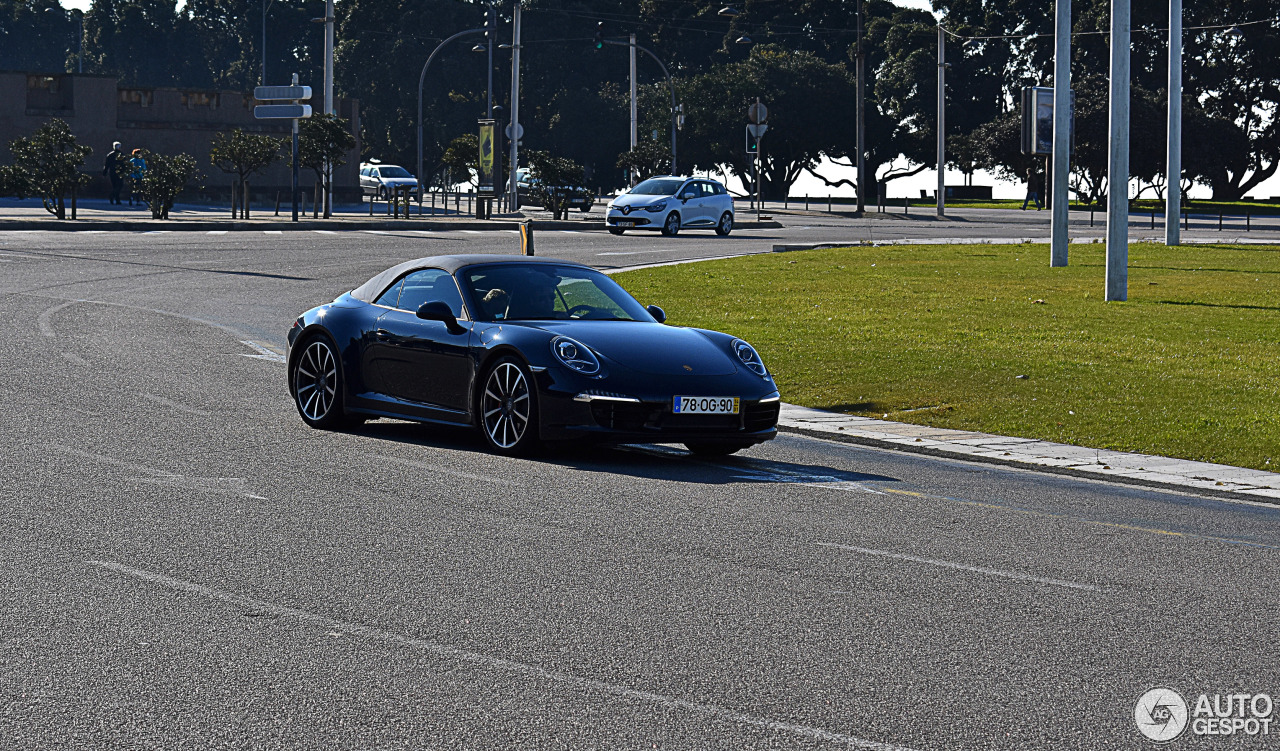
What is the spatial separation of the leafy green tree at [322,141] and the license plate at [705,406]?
1548 inches

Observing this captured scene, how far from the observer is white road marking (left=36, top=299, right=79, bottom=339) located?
17938 millimetres

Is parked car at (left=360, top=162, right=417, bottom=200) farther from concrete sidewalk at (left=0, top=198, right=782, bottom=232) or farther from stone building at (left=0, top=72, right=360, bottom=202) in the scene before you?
concrete sidewalk at (left=0, top=198, right=782, bottom=232)

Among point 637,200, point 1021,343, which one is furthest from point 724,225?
point 1021,343

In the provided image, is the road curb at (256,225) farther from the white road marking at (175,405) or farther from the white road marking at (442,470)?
the white road marking at (442,470)

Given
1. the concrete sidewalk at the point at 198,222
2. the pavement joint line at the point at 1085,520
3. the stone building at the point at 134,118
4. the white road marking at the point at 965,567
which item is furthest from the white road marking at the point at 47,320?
the stone building at the point at 134,118

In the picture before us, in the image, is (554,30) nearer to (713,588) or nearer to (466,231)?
(466,231)

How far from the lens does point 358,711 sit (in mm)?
5215

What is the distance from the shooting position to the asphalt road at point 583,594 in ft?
17.0

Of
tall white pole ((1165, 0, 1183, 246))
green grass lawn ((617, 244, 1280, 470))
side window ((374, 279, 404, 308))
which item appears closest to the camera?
side window ((374, 279, 404, 308))

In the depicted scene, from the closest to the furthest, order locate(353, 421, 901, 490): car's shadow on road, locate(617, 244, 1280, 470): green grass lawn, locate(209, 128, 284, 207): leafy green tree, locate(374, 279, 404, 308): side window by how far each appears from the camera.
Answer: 1. locate(353, 421, 901, 490): car's shadow on road
2. locate(374, 279, 404, 308): side window
3. locate(617, 244, 1280, 470): green grass lawn
4. locate(209, 128, 284, 207): leafy green tree

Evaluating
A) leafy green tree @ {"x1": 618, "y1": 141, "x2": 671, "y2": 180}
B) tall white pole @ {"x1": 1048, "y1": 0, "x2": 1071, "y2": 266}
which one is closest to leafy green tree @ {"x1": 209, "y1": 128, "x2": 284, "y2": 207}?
leafy green tree @ {"x1": 618, "y1": 141, "x2": 671, "y2": 180}

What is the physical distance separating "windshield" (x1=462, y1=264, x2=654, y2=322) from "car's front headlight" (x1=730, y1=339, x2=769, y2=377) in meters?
0.87

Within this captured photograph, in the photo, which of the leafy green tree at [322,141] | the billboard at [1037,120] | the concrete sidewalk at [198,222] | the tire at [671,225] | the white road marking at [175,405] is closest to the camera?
the white road marking at [175,405]

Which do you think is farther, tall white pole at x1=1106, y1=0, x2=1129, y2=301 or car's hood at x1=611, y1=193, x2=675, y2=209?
car's hood at x1=611, y1=193, x2=675, y2=209
